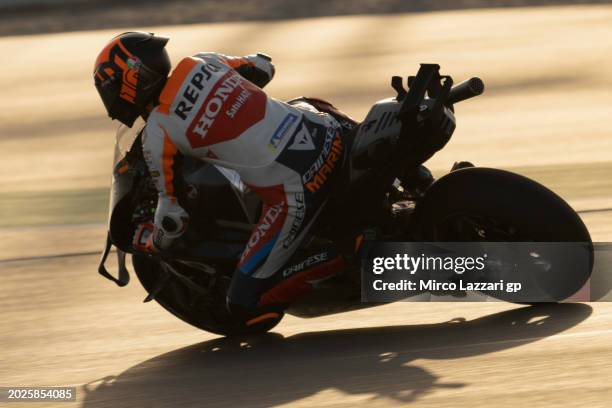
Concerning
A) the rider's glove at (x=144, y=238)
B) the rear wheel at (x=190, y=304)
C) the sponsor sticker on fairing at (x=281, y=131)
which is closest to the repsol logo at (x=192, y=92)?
the sponsor sticker on fairing at (x=281, y=131)

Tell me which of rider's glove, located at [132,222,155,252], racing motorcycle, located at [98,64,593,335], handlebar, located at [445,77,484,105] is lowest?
rider's glove, located at [132,222,155,252]

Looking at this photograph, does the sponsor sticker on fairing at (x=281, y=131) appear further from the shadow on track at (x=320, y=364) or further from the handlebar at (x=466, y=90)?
the shadow on track at (x=320, y=364)

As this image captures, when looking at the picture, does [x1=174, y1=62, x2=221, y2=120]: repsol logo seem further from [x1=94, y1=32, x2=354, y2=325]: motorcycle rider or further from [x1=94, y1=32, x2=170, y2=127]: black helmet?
[x1=94, y1=32, x2=170, y2=127]: black helmet

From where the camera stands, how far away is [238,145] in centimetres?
532

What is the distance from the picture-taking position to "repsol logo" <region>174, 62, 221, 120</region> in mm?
5285

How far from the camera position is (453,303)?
19.6ft

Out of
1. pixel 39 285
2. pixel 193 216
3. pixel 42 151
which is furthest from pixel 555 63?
pixel 193 216

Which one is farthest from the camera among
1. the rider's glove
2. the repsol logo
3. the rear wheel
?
the rear wheel

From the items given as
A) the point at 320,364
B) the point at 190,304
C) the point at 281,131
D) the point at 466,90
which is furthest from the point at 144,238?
the point at 466,90

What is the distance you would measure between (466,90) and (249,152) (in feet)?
3.19

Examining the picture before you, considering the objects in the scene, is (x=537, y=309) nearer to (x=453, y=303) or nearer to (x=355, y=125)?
(x=453, y=303)

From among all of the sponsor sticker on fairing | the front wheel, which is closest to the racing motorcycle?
the front wheel

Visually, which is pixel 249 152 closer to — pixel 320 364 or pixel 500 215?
pixel 320 364

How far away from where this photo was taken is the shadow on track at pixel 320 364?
16.1 feet
